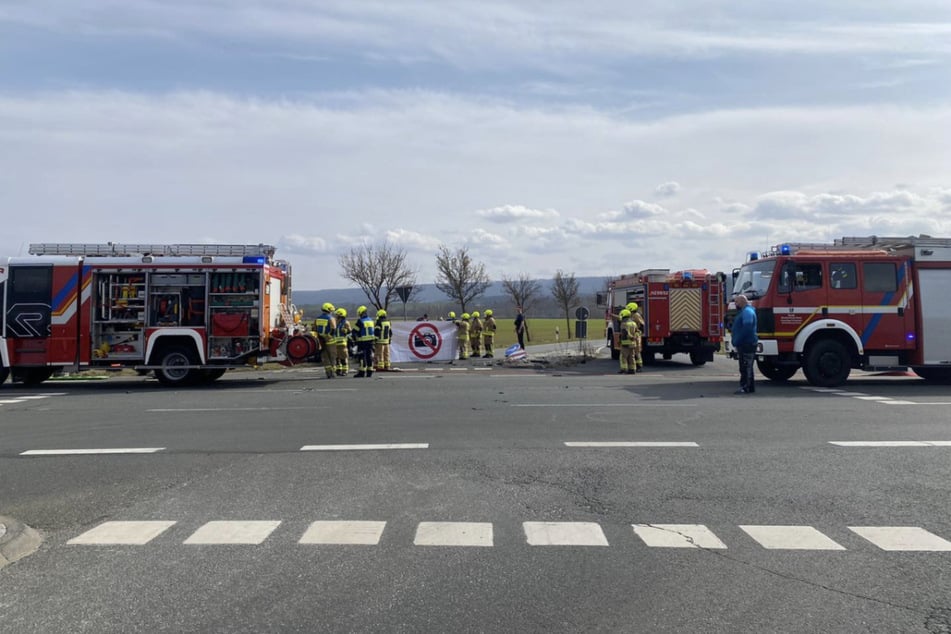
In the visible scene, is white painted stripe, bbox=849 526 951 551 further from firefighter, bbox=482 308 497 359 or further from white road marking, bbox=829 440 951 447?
firefighter, bbox=482 308 497 359

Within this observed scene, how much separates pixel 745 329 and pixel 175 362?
1234cm

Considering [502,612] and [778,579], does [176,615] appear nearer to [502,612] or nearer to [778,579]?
Result: [502,612]

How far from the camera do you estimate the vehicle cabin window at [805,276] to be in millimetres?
15391

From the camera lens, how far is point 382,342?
69.1ft

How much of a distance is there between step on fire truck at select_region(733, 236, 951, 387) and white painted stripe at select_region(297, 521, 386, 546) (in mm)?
11586

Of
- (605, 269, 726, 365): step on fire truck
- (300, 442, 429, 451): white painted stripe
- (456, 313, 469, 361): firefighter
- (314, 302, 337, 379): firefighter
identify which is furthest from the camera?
(456, 313, 469, 361): firefighter

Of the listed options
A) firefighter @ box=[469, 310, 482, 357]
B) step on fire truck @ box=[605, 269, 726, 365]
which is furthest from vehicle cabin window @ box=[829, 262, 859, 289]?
firefighter @ box=[469, 310, 482, 357]

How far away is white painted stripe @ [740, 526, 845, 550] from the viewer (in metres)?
5.40

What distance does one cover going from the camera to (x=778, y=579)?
15.6 feet

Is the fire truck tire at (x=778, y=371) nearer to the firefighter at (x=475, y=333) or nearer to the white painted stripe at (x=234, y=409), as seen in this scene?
the white painted stripe at (x=234, y=409)

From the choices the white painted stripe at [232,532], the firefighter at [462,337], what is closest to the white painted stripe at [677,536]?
the white painted stripe at [232,532]

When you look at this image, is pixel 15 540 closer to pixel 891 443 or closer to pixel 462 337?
pixel 891 443

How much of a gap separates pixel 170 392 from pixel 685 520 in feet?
42.9

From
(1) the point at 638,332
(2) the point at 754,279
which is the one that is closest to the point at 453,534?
(2) the point at 754,279
